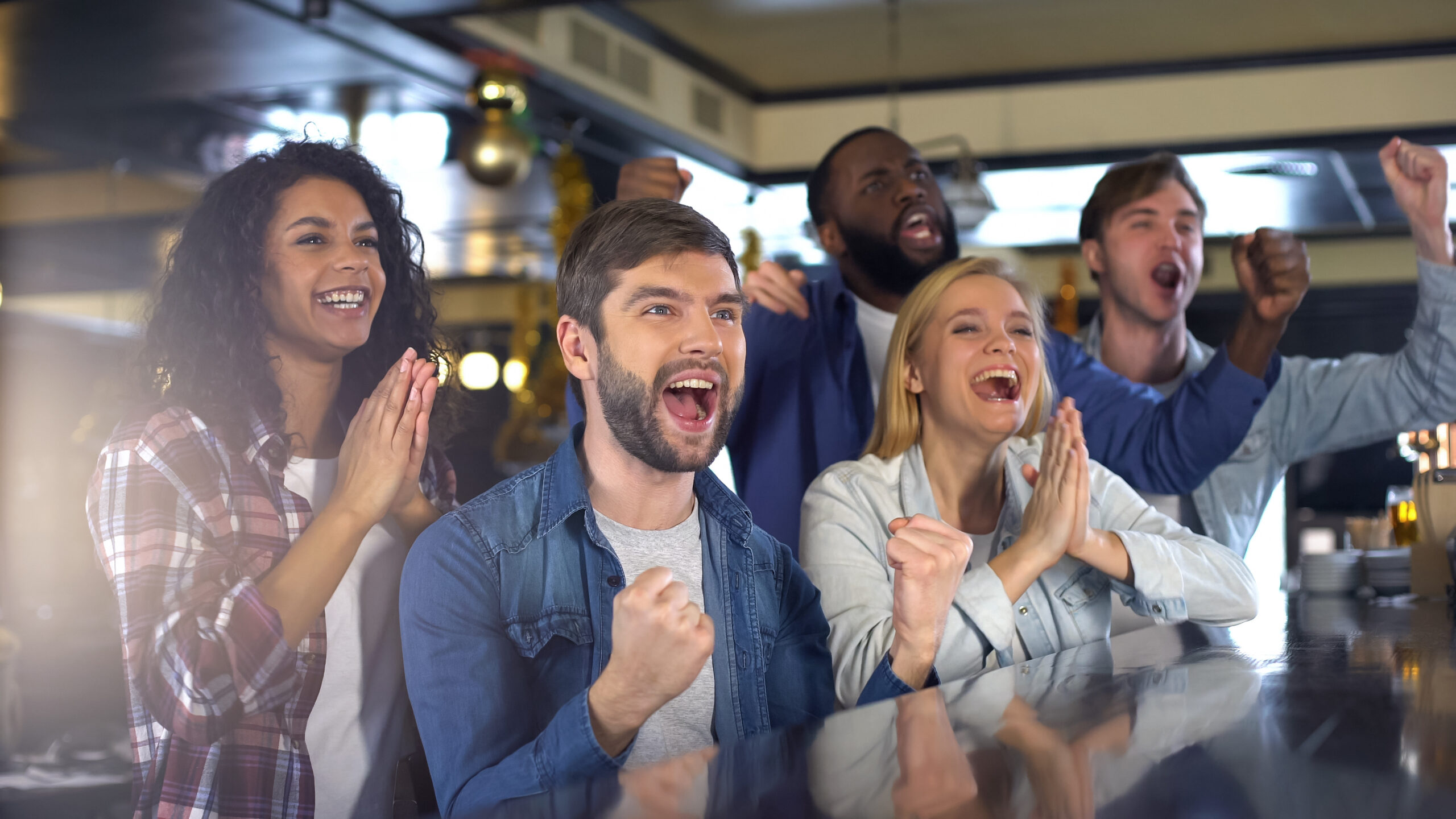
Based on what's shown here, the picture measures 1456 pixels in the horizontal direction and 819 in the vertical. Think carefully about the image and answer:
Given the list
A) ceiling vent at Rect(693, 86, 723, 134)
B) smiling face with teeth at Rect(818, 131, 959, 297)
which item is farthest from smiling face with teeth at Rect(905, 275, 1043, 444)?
ceiling vent at Rect(693, 86, 723, 134)

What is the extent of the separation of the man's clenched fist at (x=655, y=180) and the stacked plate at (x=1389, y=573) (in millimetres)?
1618

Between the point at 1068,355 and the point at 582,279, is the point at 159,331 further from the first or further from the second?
the point at 1068,355

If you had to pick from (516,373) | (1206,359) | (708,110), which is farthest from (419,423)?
(516,373)

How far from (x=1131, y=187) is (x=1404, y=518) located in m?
0.94

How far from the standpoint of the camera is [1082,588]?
5.96 ft

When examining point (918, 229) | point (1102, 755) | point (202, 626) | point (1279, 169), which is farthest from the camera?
point (1279, 169)

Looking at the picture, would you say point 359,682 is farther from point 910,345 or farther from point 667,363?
point 910,345

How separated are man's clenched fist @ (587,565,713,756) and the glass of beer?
6.83ft

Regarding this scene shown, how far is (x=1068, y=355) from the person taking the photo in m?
2.33

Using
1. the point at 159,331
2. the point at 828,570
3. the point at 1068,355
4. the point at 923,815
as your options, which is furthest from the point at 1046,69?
the point at 923,815

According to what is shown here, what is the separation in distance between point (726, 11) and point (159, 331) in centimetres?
441

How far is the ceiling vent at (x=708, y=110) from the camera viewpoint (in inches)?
239

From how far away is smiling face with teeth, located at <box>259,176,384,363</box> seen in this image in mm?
1391

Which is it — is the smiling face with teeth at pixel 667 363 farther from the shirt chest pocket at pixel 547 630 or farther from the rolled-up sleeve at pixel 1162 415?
the rolled-up sleeve at pixel 1162 415
